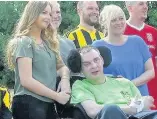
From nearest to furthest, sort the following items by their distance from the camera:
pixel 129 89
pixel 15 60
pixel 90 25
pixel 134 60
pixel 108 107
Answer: pixel 108 107
pixel 15 60
pixel 129 89
pixel 134 60
pixel 90 25

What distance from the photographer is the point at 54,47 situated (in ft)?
13.7

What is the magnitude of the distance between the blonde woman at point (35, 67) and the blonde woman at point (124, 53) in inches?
22.7

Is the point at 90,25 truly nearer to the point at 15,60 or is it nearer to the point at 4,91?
the point at 4,91

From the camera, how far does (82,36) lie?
512cm

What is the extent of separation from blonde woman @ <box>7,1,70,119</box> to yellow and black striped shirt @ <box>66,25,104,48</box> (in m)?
0.90

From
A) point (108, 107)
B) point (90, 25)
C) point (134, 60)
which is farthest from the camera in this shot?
point (90, 25)

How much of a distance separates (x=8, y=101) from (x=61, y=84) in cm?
108

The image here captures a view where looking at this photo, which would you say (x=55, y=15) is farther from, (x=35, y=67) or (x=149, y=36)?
(x=149, y=36)

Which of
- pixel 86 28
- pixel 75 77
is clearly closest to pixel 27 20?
pixel 75 77

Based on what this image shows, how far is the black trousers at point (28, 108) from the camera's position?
3877 millimetres

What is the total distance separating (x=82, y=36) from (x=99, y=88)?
41.7 inches

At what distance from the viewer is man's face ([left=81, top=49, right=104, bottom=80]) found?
13.6ft

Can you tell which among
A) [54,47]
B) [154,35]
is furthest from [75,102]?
[154,35]

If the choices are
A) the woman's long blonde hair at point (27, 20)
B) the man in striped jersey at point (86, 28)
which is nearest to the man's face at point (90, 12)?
the man in striped jersey at point (86, 28)
